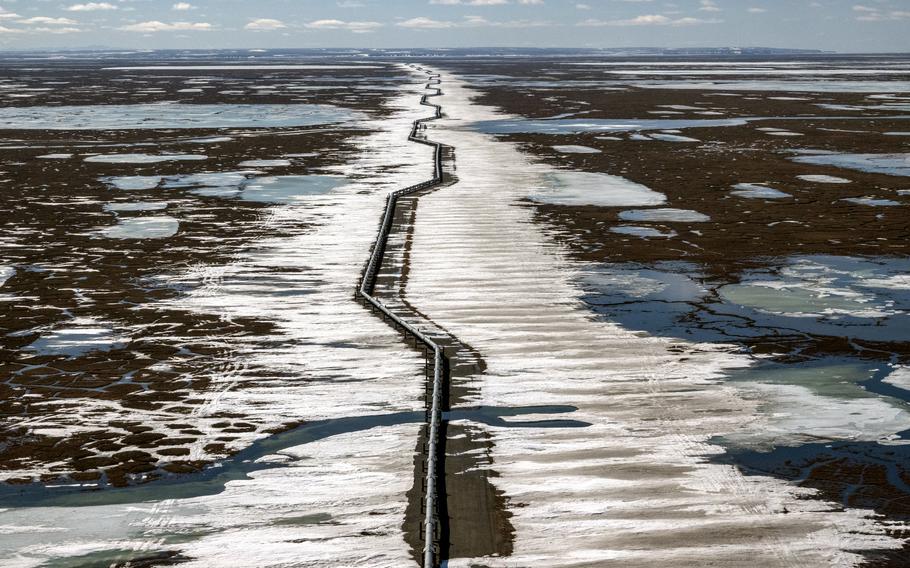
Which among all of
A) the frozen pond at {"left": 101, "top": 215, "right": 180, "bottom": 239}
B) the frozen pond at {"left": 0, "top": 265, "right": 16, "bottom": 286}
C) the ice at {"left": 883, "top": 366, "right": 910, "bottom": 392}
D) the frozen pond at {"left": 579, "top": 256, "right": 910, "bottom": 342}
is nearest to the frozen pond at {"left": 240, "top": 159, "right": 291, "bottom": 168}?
the frozen pond at {"left": 101, "top": 215, "right": 180, "bottom": 239}

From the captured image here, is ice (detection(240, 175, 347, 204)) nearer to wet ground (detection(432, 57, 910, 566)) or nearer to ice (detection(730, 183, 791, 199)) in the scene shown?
wet ground (detection(432, 57, 910, 566))

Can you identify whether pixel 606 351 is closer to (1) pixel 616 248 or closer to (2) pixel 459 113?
(1) pixel 616 248

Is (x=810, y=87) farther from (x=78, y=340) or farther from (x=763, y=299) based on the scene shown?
(x=78, y=340)

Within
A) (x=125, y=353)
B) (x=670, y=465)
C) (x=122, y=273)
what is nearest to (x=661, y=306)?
(x=670, y=465)

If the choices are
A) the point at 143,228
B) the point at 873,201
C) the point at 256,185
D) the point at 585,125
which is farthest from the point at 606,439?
the point at 585,125

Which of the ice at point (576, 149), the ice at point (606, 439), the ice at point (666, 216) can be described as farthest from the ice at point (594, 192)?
the ice at point (606, 439)
